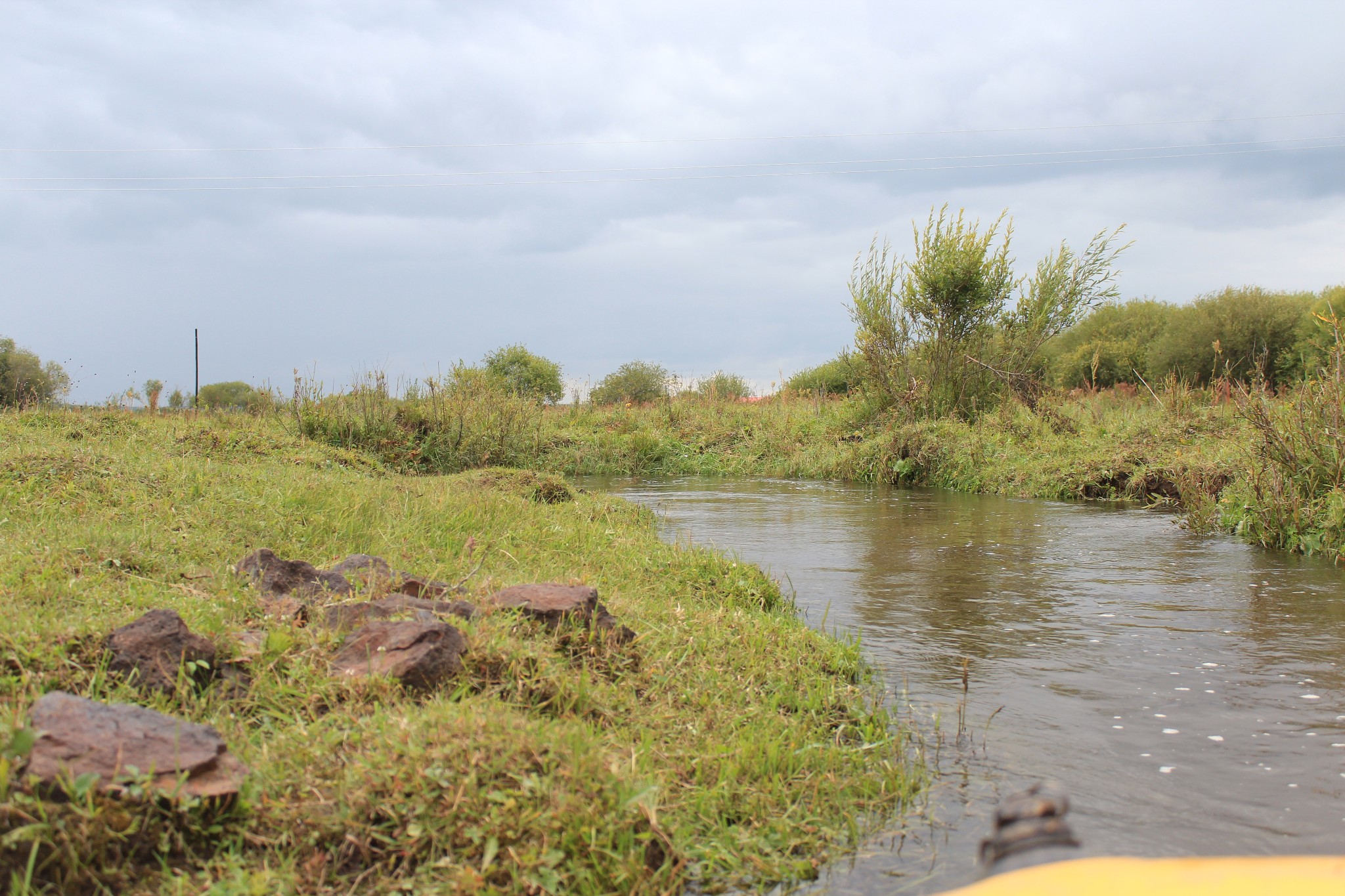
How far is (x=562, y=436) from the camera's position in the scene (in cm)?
1964

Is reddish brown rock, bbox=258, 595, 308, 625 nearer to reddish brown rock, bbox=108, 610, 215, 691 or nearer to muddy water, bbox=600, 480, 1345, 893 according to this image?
reddish brown rock, bbox=108, 610, 215, 691

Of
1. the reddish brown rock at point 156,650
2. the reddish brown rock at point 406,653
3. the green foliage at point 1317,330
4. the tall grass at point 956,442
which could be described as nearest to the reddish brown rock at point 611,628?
the reddish brown rock at point 406,653

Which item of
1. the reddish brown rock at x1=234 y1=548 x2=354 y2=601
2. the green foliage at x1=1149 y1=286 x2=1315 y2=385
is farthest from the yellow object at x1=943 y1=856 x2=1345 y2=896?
the green foliage at x1=1149 y1=286 x2=1315 y2=385

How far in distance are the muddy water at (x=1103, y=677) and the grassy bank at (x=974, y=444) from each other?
615mm

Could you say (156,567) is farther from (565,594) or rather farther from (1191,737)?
(1191,737)

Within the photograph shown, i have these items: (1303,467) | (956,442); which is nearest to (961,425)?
(956,442)

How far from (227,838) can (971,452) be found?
14122mm

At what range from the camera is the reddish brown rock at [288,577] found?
387cm

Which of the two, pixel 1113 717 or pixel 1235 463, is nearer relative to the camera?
pixel 1113 717

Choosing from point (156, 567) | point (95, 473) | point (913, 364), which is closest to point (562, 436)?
point (913, 364)

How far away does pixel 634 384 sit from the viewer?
127 ft

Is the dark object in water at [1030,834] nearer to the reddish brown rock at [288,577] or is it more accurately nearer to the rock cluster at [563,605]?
the rock cluster at [563,605]

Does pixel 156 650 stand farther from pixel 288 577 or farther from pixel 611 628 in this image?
pixel 611 628

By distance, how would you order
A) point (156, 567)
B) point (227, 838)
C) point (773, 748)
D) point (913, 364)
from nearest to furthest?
1. point (227, 838)
2. point (773, 748)
3. point (156, 567)
4. point (913, 364)
